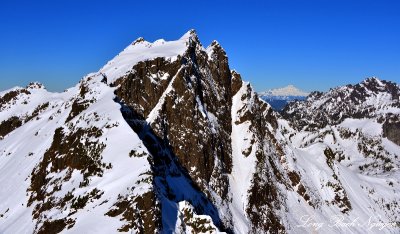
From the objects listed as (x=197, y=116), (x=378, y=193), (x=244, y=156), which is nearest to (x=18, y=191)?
(x=197, y=116)

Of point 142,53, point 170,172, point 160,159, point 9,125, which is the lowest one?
point 170,172

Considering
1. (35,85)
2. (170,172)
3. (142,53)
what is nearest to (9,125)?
(35,85)

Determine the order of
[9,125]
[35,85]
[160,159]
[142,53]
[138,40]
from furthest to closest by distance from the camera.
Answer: [35,85]
[138,40]
[9,125]
[142,53]
[160,159]

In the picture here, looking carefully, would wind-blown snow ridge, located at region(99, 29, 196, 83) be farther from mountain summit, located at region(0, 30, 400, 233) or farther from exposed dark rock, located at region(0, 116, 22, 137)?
exposed dark rock, located at region(0, 116, 22, 137)

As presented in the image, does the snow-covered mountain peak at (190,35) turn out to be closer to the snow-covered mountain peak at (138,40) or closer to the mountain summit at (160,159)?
the mountain summit at (160,159)

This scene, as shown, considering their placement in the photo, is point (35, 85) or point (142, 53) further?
point (35, 85)

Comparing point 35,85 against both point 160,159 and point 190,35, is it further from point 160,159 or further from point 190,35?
point 160,159

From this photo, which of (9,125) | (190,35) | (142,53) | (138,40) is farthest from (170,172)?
(9,125)

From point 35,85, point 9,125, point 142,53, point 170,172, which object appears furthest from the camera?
point 35,85

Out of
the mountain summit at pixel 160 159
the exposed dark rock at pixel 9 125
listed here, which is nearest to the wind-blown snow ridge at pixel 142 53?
the mountain summit at pixel 160 159

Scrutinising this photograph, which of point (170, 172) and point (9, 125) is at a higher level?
point (9, 125)
